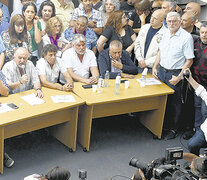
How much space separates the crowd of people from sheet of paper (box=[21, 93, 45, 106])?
0.60ft

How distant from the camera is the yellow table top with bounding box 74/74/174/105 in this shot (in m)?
4.61

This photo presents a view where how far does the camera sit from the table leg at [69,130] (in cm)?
463

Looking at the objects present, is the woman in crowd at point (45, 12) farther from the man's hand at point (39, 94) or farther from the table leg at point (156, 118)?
the table leg at point (156, 118)

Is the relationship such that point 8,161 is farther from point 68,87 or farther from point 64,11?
point 64,11

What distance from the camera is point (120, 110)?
193 inches

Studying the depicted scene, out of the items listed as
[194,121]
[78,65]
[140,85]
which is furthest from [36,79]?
[194,121]

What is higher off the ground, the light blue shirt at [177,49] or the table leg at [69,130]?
the light blue shirt at [177,49]

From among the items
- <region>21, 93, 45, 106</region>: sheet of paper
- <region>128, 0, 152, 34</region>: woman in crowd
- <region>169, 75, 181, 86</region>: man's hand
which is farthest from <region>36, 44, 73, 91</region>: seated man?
<region>128, 0, 152, 34</region>: woman in crowd

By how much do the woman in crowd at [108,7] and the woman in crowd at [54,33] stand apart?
2.77ft

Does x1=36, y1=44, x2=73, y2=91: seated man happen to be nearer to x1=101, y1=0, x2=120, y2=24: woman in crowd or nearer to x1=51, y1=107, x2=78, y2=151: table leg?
x1=51, y1=107, x2=78, y2=151: table leg

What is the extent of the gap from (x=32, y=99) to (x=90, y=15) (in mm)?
2070

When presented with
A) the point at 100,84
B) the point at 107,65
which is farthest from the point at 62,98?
the point at 107,65

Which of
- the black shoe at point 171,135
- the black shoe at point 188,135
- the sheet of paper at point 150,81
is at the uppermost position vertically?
the sheet of paper at point 150,81

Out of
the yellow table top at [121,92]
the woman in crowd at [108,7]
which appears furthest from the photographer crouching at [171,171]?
the woman in crowd at [108,7]
